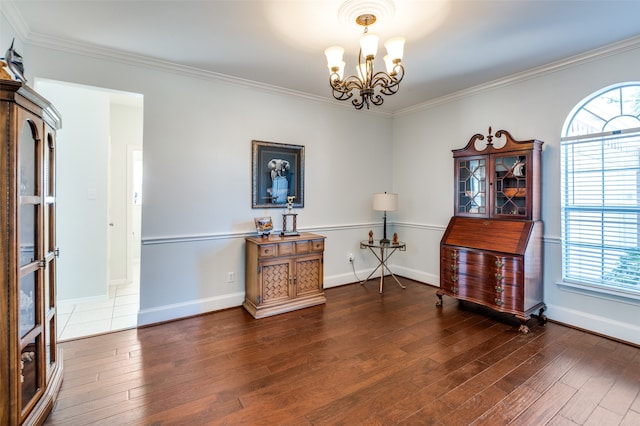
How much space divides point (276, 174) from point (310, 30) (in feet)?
5.75

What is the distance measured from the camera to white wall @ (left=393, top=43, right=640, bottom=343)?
9.48ft

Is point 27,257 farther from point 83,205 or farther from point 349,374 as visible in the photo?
point 83,205

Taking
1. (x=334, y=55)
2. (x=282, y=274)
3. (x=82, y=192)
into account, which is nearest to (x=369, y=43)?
(x=334, y=55)

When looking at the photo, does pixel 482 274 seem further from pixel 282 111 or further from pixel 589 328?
pixel 282 111

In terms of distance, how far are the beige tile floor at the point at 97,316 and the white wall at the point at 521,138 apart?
378 cm

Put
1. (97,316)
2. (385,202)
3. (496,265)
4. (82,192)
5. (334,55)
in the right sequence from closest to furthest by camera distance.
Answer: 1. (334,55)
2. (496,265)
3. (97,316)
4. (82,192)
5. (385,202)

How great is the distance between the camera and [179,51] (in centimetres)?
291

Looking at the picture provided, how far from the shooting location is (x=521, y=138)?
3.48 m

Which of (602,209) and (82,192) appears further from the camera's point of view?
(82,192)

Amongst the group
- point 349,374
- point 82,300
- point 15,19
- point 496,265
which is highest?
point 15,19

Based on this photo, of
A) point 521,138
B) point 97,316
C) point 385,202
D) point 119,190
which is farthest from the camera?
point 119,190

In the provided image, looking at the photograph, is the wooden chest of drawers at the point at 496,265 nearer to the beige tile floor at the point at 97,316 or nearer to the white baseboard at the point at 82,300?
the beige tile floor at the point at 97,316

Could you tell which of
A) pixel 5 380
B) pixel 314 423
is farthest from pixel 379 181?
pixel 5 380

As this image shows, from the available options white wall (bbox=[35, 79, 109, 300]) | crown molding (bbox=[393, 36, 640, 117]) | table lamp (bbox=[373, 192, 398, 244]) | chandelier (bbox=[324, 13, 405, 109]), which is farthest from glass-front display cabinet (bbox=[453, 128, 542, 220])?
white wall (bbox=[35, 79, 109, 300])
